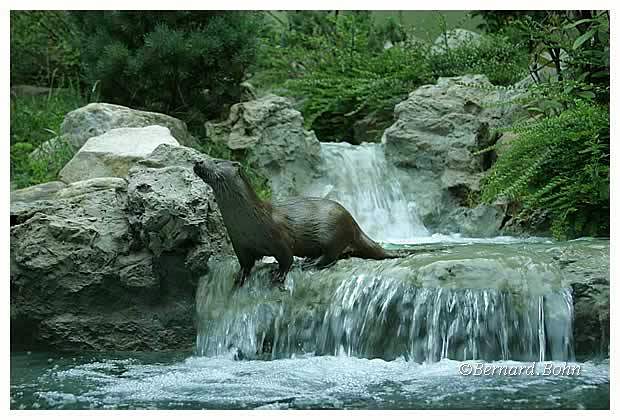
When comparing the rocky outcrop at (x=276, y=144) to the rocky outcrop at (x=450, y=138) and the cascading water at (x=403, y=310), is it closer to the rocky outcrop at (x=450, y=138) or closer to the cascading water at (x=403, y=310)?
the rocky outcrop at (x=450, y=138)

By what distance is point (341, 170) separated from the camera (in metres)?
8.34

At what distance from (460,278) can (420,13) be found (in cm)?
920

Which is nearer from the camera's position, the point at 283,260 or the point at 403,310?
the point at 403,310

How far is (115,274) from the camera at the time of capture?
203 inches

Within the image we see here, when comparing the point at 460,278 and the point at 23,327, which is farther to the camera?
the point at 23,327

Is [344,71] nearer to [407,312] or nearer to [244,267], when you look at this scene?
[244,267]

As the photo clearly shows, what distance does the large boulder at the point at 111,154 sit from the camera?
6.69 meters

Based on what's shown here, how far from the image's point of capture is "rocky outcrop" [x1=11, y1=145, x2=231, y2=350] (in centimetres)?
509

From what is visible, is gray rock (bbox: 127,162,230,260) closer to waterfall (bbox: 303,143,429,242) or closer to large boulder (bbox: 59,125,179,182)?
large boulder (bbox: 59,125,179,182)

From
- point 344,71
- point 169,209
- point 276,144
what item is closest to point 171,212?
point 169,209

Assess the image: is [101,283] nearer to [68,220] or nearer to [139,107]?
[68,220]

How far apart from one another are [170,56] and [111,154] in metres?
2.15

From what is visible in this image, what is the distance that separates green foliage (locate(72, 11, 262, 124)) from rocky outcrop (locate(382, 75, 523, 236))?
6.41 ft

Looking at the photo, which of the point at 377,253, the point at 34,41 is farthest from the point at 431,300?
Result: the point at 34,41
